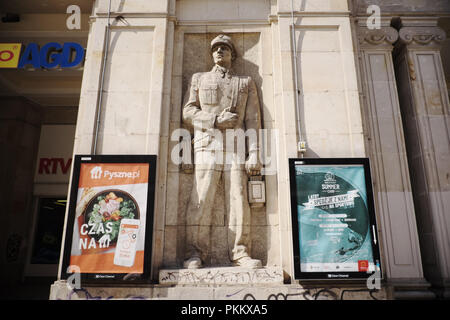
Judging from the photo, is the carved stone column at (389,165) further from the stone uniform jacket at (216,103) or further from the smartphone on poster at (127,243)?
the smartphone on poster at (127,243)

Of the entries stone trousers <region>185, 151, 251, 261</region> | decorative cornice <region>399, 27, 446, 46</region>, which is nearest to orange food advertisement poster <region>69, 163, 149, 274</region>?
stone trousers <region>185, 151, 251, 261</region>

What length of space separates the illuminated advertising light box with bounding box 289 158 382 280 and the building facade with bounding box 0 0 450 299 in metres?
0.39

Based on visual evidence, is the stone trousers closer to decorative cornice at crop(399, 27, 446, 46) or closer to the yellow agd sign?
decorative cornice at crop(399, 27, 446, 46)

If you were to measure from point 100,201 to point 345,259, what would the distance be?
5.51m

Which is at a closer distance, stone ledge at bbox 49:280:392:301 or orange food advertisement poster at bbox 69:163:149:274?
stone ledge at bbox 49:280:392:301

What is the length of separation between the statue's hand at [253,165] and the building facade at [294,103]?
295 mm

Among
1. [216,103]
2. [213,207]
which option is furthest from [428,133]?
[213,207]

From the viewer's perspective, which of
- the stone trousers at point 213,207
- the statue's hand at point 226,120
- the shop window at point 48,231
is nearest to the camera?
the stone trousers at point 213,207

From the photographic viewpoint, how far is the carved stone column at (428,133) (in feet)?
26.1

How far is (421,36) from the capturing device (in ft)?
30.6

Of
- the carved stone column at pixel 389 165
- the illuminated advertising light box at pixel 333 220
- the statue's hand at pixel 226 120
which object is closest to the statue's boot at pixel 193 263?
the illuminated advertising light box at pixel 333 220

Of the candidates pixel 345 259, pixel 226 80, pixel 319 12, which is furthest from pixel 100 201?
pixel 319 12

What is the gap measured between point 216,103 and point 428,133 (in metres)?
5.63

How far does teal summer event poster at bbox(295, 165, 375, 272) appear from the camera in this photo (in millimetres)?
6914
